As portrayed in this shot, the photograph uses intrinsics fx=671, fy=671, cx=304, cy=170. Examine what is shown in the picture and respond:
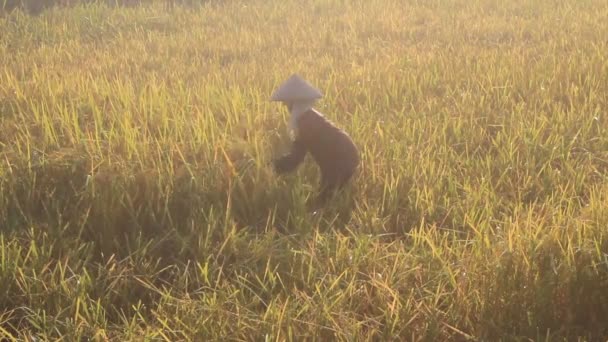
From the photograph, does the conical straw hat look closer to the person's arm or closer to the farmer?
the farmer

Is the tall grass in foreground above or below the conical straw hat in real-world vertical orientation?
below

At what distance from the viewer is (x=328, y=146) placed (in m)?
2.48

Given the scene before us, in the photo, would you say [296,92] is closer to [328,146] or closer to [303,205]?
[328,146]

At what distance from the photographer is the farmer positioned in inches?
97.2

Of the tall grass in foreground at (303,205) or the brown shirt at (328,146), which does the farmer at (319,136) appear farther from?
the tall grass in foreground at (303,205)

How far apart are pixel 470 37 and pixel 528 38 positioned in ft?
1.56

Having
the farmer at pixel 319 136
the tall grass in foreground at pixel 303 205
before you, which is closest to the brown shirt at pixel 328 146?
the farmer at pixel 319 136

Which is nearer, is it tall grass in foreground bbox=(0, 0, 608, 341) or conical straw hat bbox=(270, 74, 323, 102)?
tall grass in foreground bbox=(0, 0, 608, 341)

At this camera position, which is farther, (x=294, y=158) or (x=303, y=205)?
(x=294, y=158)

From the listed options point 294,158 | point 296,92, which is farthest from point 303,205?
point 296,92

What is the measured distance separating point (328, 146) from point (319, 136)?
5 centimetres

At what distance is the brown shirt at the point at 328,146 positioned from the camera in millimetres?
2473

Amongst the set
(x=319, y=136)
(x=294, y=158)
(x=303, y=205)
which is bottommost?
(x=303, y=205)

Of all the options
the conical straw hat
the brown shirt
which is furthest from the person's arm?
the conical straw hat
